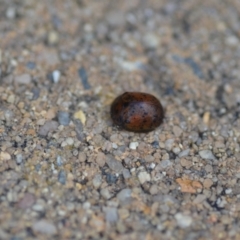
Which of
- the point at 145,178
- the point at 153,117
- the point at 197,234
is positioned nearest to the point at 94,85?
the point at 153,117

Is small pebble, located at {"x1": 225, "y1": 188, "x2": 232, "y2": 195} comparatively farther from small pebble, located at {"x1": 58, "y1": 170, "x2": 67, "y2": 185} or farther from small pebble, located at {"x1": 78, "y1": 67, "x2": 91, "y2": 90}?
small pebble, located at {"x1": 78, "y1": 67, "x2": 91, "y2": 90}

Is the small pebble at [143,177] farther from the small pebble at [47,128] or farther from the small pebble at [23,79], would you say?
the small pebble at [23,79]

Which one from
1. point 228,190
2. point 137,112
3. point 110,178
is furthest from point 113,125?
point 228,190

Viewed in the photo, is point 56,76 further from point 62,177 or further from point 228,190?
point 228,190

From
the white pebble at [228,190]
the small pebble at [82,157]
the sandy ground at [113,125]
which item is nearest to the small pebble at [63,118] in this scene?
the sandy ground at [113,125]

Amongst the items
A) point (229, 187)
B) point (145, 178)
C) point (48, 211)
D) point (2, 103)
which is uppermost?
point (2, 103)

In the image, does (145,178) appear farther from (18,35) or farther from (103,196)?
(18,35)

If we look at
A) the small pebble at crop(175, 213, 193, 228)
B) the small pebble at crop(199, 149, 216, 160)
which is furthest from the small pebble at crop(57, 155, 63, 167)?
the small pebble at crop(199, 149, 216, 160)
